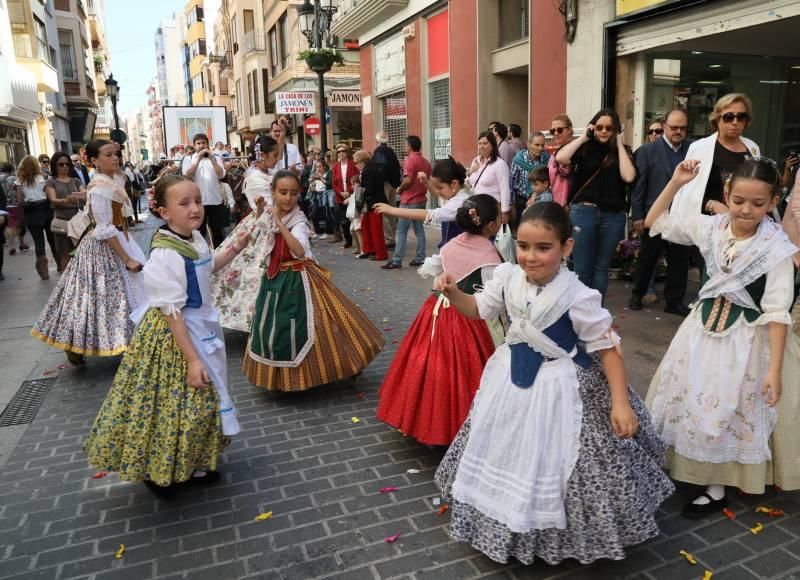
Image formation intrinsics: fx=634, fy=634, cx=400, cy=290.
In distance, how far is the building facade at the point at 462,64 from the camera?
9.47 metres

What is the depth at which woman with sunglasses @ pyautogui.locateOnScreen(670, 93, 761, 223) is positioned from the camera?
145 inches

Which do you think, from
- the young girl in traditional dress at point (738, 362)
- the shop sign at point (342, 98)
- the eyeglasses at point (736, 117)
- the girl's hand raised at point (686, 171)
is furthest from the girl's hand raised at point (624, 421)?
the shop sign at point (342, 98)

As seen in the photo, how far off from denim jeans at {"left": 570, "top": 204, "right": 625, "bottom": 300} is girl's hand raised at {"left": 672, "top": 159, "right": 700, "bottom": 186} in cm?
245

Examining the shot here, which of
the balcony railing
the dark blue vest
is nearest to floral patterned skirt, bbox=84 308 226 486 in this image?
the dark blue vest

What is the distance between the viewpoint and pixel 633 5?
7.67 meters

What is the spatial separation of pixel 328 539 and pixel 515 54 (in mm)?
9518

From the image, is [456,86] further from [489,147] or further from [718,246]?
[718,246]

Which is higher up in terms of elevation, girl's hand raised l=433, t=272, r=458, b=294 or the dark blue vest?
girl's hand raised l=433, t=272, r=458, b=294

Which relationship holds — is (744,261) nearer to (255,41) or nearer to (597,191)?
(597,191)

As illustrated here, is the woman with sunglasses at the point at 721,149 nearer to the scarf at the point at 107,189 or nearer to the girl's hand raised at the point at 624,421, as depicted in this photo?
the girl's hand raised at the point at 624,421

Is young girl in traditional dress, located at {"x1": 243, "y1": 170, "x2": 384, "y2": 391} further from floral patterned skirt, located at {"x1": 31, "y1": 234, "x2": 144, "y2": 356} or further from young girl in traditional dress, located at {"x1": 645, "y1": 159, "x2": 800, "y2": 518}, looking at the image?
young girl in traditional dress, located at {"x1": 645, "y1": 159, "x2": 800, "y2": 518}

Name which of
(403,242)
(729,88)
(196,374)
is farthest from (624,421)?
(729,88)

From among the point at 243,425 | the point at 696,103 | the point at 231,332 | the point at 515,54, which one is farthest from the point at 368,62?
the point at 243,425

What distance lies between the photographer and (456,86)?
12.2m
